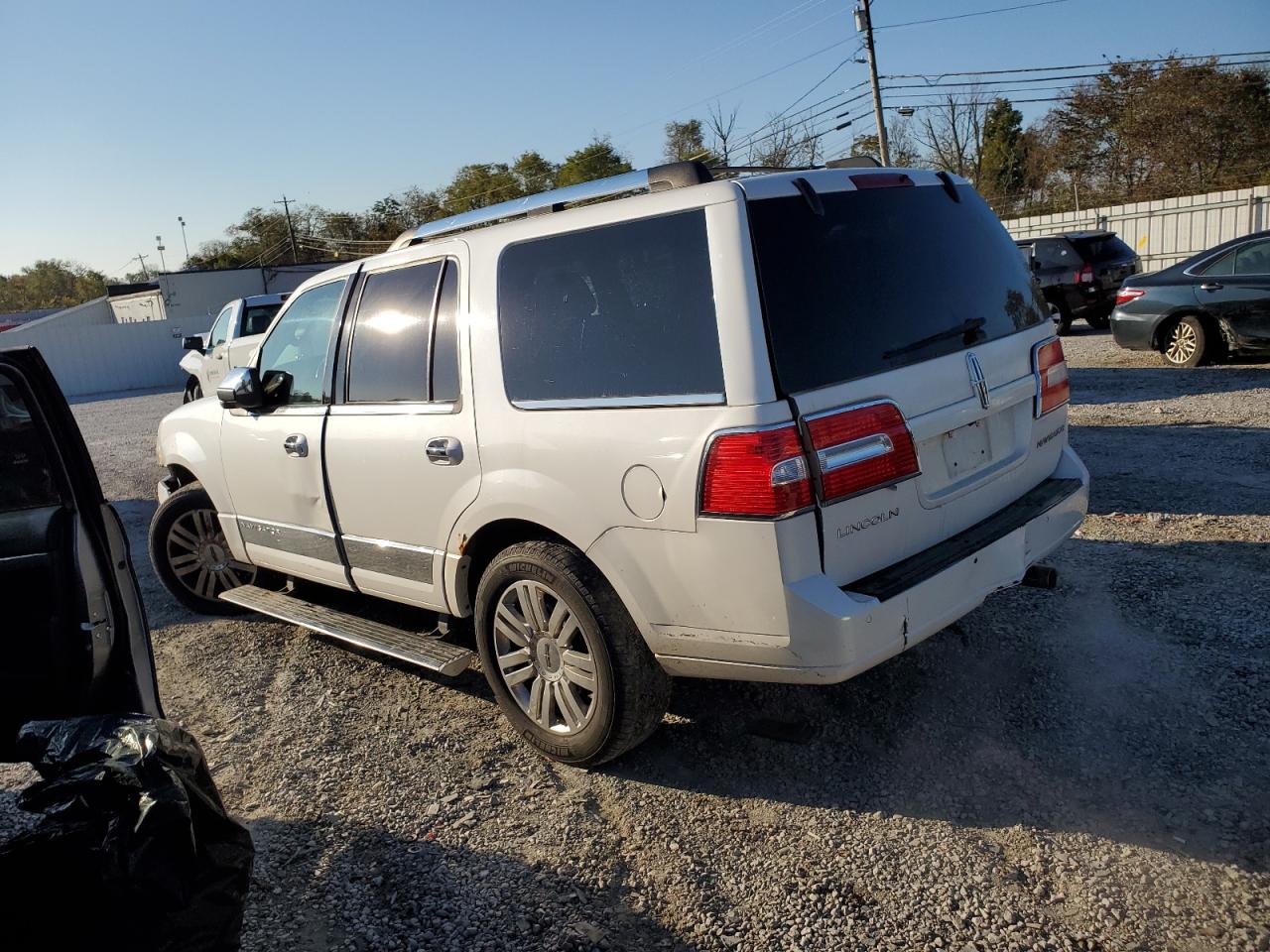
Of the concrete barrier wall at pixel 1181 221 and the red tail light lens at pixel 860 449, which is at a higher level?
the red tail light lens at pixel 860 449

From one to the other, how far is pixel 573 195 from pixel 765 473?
4.96 feet

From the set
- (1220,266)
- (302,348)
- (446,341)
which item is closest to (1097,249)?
(1220,266)

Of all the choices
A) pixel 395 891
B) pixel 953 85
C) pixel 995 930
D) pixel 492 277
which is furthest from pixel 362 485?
pixel 953 85

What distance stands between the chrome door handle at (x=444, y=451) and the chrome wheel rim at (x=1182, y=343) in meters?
10.2

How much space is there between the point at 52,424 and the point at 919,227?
3.05 metres

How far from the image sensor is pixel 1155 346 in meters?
11.3

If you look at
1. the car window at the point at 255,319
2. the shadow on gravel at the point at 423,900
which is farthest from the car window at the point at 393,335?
the car window at the point at 255,319

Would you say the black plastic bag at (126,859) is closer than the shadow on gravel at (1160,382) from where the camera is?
Yes

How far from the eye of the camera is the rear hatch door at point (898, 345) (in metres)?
2.91

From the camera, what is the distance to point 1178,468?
6.84 m

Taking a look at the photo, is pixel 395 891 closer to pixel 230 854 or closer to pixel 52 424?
pixel 230 854

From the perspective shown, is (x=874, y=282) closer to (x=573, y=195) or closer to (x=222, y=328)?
(x=573, y=195)

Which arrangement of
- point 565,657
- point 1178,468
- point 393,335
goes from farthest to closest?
point 1178,468, point 393,335, point 565,657

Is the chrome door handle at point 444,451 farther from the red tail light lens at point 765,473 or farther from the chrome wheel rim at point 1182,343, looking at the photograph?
the chrome wheel rim at point 1182,343
